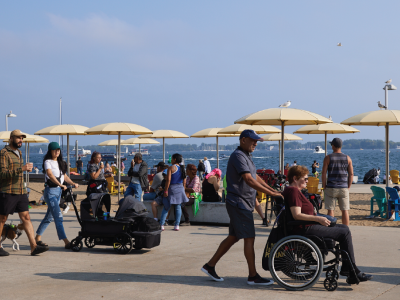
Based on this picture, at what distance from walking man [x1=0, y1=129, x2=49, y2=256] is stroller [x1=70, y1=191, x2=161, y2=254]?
0.81 metres

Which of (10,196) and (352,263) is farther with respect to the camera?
(10,196)

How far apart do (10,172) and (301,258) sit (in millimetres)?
4139

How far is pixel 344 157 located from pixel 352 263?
3.69 m

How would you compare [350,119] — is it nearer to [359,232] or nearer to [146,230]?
[359,232]

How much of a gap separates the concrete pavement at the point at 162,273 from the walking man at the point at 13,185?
0.58 metres

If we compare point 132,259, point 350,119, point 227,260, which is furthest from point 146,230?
point 350,119

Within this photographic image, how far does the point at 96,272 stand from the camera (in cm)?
608

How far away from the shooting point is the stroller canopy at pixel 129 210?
24.9 ft

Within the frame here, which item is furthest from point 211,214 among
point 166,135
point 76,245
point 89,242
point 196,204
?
point 166,135

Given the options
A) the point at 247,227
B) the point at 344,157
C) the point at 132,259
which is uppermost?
the point at 344,157

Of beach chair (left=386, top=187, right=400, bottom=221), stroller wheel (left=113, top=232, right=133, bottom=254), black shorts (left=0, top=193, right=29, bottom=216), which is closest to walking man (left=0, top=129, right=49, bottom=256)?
black shorts (left=0, top=193, right=29, bottom=216)

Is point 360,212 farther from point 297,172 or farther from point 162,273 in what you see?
point 162,273

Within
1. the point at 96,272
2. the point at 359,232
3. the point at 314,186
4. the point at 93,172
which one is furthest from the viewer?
the point at 314,186

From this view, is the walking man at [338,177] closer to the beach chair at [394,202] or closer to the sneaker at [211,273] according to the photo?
the beach chair at [394,202]
